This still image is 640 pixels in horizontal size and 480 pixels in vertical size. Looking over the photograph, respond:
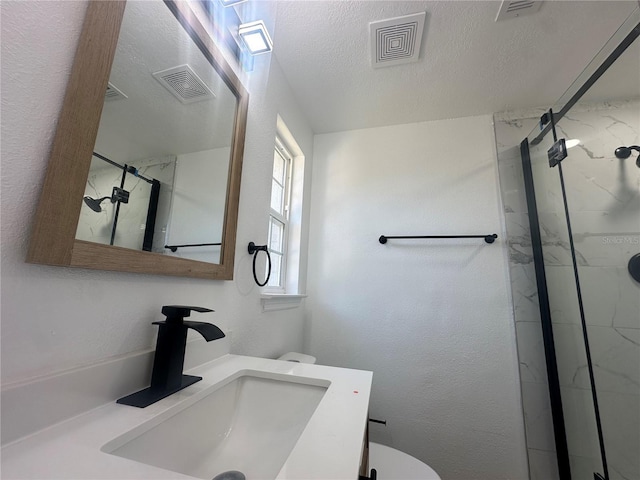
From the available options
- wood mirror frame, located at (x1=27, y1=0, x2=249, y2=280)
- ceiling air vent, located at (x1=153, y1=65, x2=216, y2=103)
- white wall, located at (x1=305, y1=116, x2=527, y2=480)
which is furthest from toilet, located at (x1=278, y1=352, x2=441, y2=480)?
ceiling air vent, located at (x1=153, y1=65, x2=216, y2=103)

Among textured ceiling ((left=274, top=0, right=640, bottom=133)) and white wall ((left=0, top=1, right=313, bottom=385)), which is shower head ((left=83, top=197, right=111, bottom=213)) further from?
textured ceiling ((left=274, top=0, right=640, bottom=133))

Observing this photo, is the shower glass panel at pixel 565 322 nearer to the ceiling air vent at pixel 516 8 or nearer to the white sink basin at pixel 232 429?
the ceiling air vent at pixel 516 8

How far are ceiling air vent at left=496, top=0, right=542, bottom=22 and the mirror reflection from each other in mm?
1208

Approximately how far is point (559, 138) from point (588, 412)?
4.64 ft

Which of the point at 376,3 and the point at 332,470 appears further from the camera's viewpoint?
the point at 376,3

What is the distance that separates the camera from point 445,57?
1338 mm

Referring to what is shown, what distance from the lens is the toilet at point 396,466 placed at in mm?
1036

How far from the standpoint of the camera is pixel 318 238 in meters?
1.89

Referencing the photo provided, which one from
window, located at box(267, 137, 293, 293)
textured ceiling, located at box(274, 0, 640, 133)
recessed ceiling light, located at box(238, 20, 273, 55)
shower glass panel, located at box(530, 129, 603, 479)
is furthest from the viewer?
window, located at box(267, 137, 293, 293)

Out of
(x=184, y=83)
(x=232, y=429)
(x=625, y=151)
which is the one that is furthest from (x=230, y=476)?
(x=625, y=151)

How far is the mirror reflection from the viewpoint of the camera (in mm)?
565

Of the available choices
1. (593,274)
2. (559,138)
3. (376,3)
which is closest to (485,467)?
(593,274)

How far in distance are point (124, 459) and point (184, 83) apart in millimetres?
928

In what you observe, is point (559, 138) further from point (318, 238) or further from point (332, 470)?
point (332, 470)
